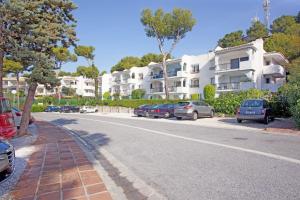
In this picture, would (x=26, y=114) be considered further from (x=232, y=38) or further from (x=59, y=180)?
(x=232, y=38)

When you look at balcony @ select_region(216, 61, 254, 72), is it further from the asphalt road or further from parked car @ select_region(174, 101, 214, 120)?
the asphalt road

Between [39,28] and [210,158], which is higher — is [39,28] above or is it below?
above

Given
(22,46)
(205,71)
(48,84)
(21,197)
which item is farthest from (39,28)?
(205,71)

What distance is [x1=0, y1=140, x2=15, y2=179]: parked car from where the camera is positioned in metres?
4.53

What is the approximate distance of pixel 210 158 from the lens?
26.7ft

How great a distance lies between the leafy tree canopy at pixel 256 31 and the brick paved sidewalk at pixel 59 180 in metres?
60.2

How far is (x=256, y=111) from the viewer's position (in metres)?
18.7

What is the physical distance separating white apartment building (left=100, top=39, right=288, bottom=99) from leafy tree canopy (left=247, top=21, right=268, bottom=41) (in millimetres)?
17297

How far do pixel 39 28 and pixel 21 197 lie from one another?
33.5 feet

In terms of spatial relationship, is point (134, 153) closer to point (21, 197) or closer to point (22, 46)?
point (21, 197)

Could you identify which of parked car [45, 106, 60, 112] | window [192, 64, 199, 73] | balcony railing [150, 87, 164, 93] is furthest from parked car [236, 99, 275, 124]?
parked car [45, 106, 60, 112]

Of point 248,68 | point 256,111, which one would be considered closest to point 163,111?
point 256,111

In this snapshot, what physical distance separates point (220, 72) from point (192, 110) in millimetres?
23148

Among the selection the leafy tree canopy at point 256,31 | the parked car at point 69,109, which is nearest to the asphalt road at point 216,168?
the parked car at point 69,109
